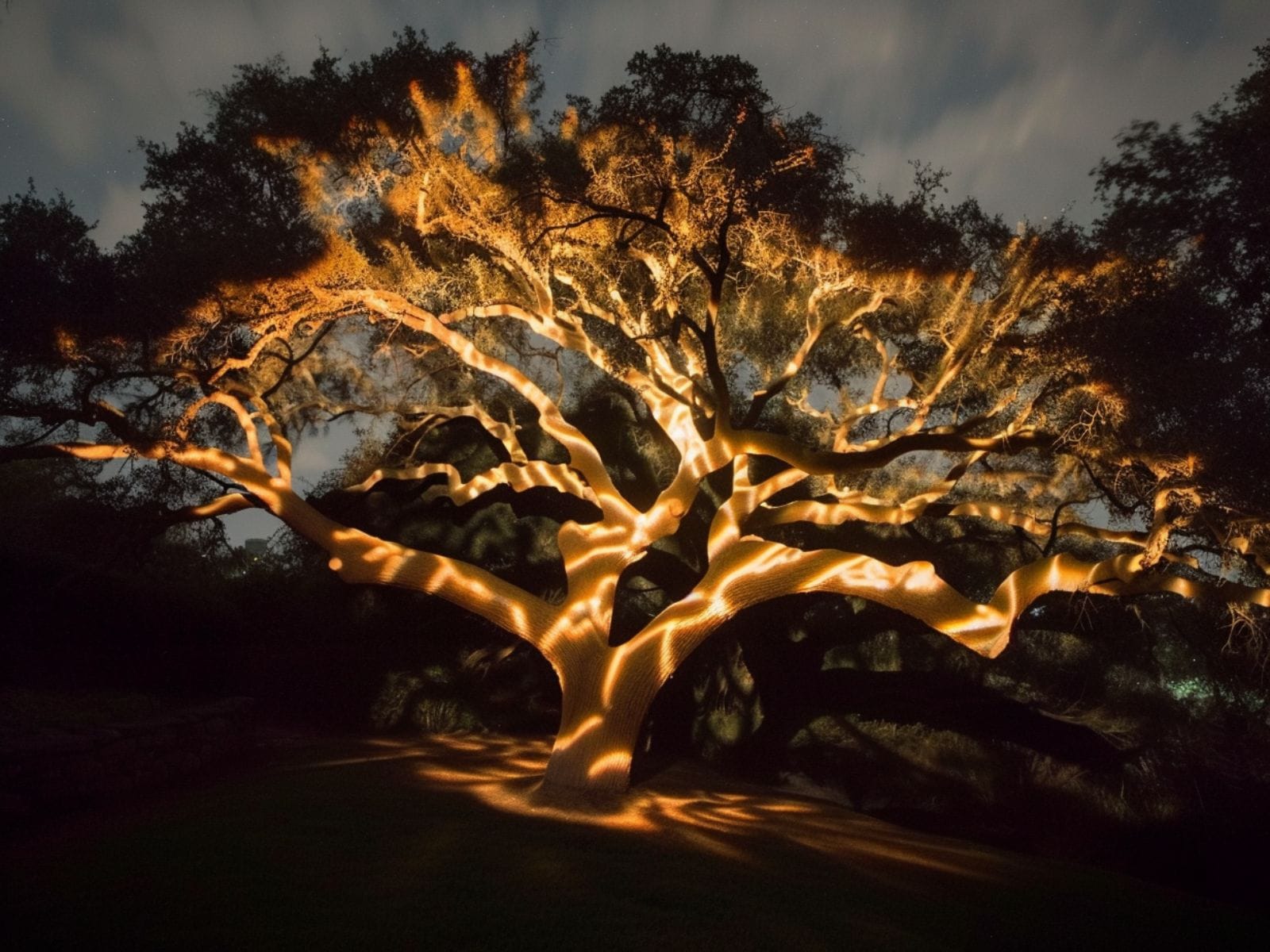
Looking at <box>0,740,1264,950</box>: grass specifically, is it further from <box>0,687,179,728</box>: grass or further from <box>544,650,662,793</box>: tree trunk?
<box>0,687,179,728</box>: grass

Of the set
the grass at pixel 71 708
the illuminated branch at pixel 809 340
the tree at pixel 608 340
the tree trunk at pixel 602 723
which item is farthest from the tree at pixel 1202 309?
the grass at pixel 71 708

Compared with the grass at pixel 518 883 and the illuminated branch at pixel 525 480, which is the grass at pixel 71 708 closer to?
the grass at pixel 518 883

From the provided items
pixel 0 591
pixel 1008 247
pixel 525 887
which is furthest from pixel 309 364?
pixel 1008 247

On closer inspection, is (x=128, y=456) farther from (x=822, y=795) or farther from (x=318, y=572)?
(x=822, y=795)

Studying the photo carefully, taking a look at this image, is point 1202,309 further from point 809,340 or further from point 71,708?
point 71,708

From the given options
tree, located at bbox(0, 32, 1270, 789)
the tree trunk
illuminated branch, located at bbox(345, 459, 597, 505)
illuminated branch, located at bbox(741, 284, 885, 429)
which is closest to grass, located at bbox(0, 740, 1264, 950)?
the tree trunk

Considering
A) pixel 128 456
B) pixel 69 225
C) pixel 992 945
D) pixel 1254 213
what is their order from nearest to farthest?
pixel 992 945, pixel 1254 213, pixel 128 456, pixel 69 225

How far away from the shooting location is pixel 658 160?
30.9ft

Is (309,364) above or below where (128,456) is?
above

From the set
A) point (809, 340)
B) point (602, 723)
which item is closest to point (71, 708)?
point (602, 723)

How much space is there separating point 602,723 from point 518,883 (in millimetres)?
3362

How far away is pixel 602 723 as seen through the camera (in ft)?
27.0

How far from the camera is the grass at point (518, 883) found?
4113mm

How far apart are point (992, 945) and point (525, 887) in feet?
9.73
